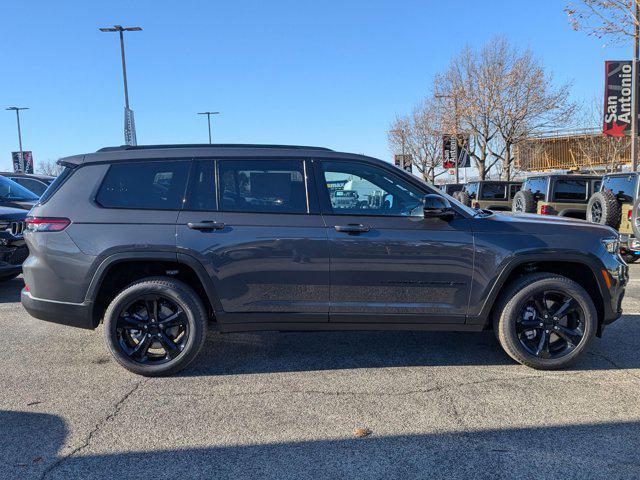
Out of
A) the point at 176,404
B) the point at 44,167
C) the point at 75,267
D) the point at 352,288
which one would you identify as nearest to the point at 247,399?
the point at 176,404

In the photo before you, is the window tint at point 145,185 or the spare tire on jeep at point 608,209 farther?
the spare tire on jeep at point 608,209

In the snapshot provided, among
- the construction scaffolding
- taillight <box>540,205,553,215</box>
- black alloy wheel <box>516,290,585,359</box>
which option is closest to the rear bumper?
black alloy wheel <box>516,290,585,359</box>

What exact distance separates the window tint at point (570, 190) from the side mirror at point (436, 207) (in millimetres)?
10371

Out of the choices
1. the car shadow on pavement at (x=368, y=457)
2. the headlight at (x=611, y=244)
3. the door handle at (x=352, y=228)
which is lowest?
the car shadow on pavement at (x=368, y=457)

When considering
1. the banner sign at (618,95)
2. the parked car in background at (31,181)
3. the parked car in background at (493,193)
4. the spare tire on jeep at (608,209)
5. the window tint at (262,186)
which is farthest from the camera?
the parked car in background at (493,193)

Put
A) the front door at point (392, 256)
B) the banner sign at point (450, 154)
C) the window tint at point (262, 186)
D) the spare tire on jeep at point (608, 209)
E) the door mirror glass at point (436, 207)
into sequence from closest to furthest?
the door mirror glass at point (436, 207) < the front door at point (392, 256) < the window tint at point (262, 186) < the spare tire on jeep at point (608, 209) < the banner sign at point (450, 154)

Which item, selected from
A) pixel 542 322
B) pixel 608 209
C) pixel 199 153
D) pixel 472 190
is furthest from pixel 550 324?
pixel 472 190

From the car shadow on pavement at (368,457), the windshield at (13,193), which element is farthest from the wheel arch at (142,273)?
the windshield at (13,193)

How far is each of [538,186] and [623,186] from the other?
3648 mm

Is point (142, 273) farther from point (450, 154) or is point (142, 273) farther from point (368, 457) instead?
point (450, 154)

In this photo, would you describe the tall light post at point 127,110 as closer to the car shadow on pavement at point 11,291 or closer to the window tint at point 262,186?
the car shadow on pavement at point 11,291

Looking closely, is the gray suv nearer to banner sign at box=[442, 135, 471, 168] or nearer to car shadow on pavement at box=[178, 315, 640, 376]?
car shadow on pavement at box=[178, 315, 640, 376]

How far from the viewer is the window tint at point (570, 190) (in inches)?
509

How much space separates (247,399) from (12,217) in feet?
17.4
